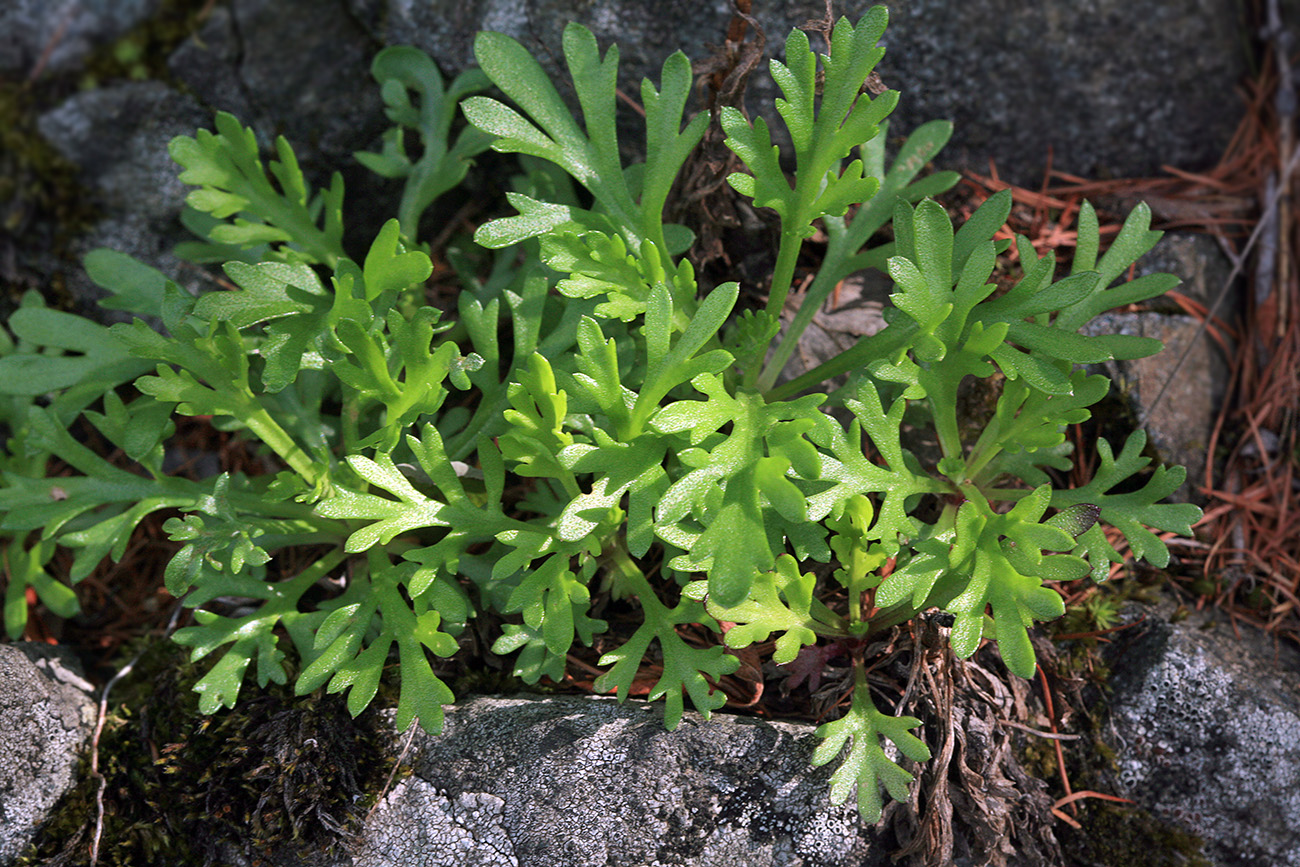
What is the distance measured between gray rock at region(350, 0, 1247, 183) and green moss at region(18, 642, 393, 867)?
2229 mm

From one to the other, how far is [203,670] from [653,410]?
1.55 m

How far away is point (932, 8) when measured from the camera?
3.05 meters

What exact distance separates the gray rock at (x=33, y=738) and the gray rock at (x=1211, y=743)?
291 centimetres

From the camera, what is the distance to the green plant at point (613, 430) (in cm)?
199

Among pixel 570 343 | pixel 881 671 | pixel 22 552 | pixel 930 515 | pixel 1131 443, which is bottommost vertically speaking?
pixel 22 552

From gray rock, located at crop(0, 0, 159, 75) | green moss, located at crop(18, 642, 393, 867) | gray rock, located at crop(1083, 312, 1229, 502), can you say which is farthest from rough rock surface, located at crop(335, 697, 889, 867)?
gray rock, located at crop(0, 0, 159, 75)

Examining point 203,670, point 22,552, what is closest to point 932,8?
point 203,670

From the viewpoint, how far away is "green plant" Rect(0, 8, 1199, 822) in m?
1.99

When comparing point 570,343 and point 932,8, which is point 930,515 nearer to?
point 570,343

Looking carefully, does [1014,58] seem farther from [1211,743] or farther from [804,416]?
[1211,743]

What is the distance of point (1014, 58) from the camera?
10.2ft

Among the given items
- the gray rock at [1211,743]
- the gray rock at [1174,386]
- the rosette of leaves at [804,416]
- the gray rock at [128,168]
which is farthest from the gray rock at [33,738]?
the gray rock at [1174,386]

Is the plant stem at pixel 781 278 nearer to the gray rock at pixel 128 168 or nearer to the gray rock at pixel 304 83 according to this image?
the gray rock at pixel 304 83

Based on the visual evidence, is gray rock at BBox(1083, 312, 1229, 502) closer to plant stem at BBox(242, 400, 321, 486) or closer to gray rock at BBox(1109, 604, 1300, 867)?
gray rock at BBox(1109, 604, 1300, 867)
